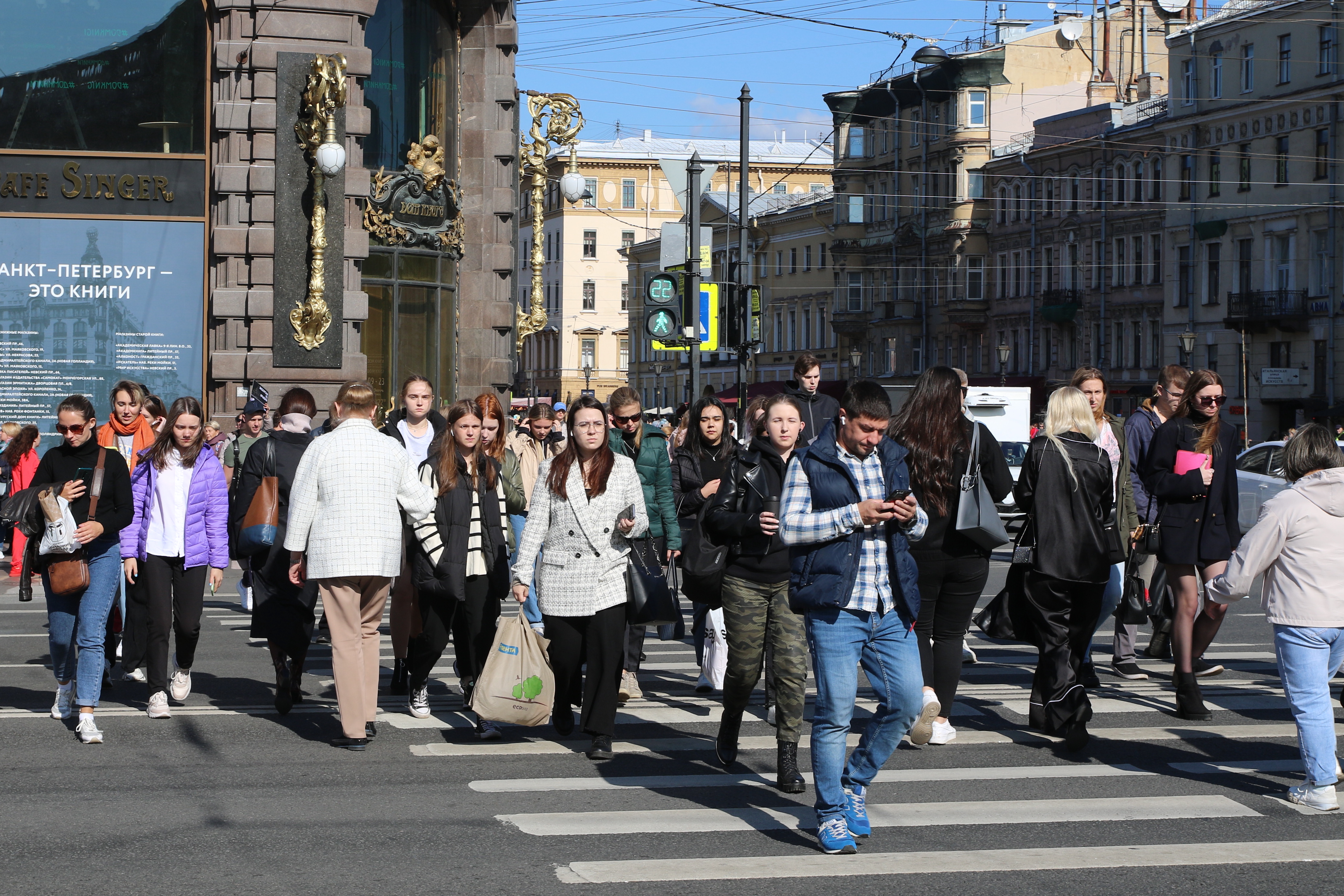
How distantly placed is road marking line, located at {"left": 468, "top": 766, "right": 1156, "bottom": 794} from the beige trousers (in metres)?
1.14

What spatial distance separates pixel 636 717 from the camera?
33.8ft

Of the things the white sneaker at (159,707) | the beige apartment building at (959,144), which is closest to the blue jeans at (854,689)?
the white sneaker at (159,707)

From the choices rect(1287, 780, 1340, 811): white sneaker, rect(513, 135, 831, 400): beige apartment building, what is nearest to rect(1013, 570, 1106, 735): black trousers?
rect(1287, 780, 1340, 811): white sneaker

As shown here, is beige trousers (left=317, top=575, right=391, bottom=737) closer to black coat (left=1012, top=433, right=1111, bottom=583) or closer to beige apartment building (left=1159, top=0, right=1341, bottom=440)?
black coat (left=1012, top=433, right=1111, bottom=583)

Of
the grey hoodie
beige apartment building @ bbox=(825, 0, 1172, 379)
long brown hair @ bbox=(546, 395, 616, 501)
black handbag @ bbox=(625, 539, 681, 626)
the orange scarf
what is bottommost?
black handbag @ bbox=(625, 539, 681, 626)

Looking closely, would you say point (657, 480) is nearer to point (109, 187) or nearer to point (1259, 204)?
point (109, 187)

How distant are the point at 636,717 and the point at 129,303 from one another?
14.6 metres

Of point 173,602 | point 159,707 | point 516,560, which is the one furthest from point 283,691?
point 516,560

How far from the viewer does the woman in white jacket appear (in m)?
7.86

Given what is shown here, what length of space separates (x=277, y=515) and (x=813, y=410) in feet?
12.9

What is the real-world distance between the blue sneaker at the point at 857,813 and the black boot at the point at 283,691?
415cm

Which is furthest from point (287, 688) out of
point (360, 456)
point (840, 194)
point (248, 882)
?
point (840, 194)

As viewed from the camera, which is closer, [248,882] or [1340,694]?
[248,882]

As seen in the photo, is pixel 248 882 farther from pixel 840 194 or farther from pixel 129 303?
pixel 840 194
